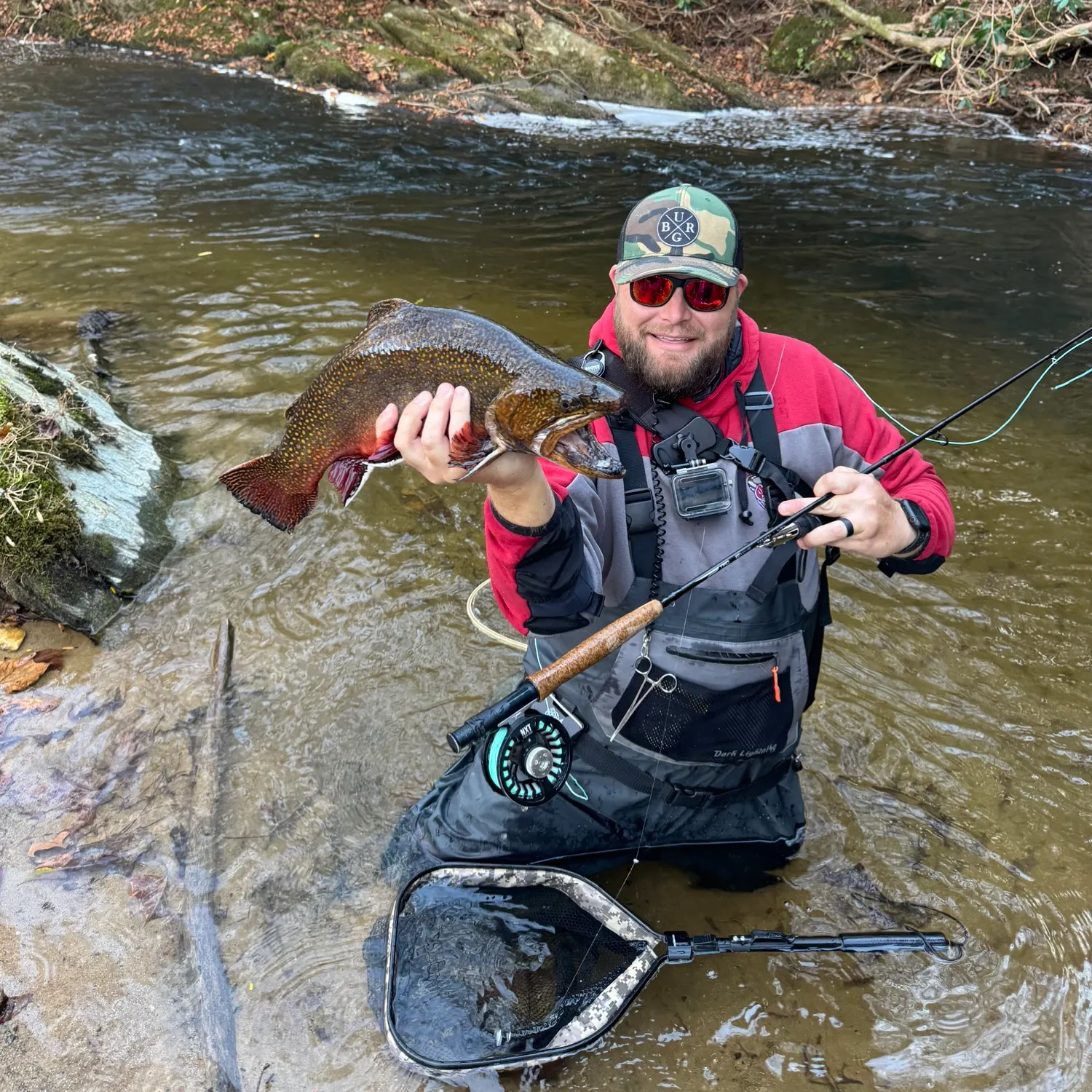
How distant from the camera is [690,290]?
9.62 feet

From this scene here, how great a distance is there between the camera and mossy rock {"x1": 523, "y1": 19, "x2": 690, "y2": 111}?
18.3 metres

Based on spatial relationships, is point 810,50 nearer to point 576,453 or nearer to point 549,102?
point 549,102

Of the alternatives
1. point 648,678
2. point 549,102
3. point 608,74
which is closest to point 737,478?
point 648,678

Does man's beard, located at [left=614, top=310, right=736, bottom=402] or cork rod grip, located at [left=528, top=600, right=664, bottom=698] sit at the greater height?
man's beard, located at [left=614, top=310, right=736, bottom=402]

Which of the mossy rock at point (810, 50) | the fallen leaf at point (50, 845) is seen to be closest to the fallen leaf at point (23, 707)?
the fallen leaf at point (50, 845)

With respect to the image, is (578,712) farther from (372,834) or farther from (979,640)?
(979,640)

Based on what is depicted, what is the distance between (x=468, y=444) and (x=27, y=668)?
10.8ft

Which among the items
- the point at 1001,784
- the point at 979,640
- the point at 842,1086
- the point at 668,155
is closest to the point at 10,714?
the point at 842,1086

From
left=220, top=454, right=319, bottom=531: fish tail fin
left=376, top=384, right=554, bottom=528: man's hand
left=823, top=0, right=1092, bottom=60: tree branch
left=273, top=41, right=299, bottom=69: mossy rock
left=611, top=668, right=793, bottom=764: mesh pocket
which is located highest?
left=823, top=0, right=1092, bottom=60: tree branch

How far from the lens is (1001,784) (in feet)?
12.9

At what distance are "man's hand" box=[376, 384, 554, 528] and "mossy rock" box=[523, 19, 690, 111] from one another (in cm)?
1854

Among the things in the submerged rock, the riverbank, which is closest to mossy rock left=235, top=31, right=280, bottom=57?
the riverbank

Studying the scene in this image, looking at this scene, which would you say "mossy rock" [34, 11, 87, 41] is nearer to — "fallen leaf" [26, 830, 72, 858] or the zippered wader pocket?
"fallen leaf" [26, 830, 72, 858]

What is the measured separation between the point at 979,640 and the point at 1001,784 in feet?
3.55
